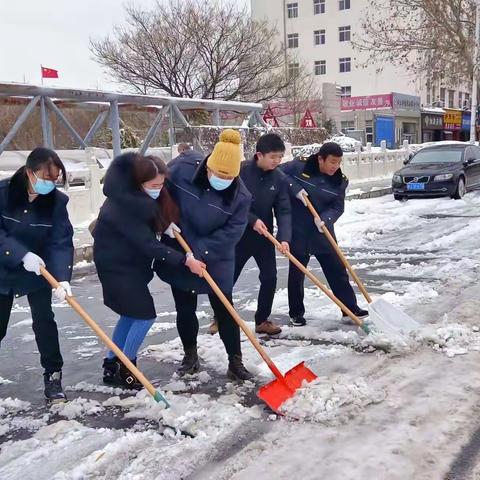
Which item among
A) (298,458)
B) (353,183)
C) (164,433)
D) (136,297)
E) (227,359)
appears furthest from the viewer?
(353,183)

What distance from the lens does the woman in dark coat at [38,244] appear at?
11.5 ft

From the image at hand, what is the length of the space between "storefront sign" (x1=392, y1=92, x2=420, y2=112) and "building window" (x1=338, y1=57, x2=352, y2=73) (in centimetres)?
609

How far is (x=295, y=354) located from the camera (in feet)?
14.8

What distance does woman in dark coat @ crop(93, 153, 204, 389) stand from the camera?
12.0 ft

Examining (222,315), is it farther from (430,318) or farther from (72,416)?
(430,318)

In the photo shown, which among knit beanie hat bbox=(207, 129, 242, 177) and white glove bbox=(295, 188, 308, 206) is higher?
knit beanie hat bbox=(207, 129, 242, 177)

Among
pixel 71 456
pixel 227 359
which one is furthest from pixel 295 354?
pixel 71 456

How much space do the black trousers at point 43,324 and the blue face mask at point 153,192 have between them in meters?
0.86

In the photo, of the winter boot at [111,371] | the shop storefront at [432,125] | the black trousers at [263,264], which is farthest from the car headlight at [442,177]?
the shop storefront at [432,125]

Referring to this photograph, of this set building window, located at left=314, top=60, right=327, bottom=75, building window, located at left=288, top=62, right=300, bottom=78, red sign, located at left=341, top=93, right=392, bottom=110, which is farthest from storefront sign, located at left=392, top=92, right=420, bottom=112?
building window, located at left=288, top=62, right=300, bottom=78

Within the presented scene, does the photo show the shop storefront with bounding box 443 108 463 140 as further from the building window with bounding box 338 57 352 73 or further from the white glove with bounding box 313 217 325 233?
the white glove with bounding box 313 217 325 233

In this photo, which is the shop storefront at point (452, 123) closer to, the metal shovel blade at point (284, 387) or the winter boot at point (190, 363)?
the winter boot at point (190, 363)

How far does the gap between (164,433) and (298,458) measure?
74 cm

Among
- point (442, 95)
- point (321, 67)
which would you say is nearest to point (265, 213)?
point (321, 67)
